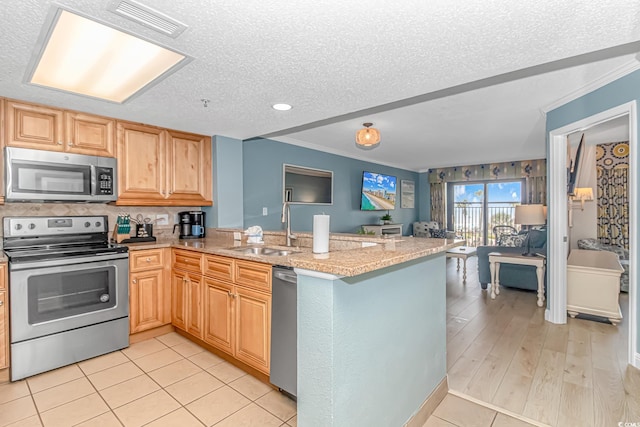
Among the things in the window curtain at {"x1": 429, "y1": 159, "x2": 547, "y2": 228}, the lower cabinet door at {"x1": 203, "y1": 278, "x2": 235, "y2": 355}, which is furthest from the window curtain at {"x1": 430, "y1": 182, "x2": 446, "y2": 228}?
the lower cabinet door at {"x1": 203, "y1": 278, "x2": 235, "y2": 355}

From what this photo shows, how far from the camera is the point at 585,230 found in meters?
5.73

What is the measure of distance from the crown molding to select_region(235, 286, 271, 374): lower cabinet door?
3.14 m

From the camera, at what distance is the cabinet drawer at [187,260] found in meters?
2.71

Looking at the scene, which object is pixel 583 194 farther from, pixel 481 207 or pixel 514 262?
pixel 514 262

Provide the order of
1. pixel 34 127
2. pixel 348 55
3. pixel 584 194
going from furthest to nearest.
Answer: pixel 584 194 → pixel 34 127 → pixel 348 55

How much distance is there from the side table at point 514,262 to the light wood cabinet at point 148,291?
13.1 feet

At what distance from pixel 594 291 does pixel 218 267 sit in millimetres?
3877

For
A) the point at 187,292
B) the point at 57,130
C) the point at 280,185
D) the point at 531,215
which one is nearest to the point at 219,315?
the point at 187,292

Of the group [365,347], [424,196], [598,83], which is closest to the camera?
[365,347]

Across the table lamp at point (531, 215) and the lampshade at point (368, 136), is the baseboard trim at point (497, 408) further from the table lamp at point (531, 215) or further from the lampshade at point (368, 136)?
the table lamp at point (531, 215)

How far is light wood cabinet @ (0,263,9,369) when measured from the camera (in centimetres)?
219

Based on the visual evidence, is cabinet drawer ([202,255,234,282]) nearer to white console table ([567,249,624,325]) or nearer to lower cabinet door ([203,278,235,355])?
lower cabinet door ([203,278,235,355])

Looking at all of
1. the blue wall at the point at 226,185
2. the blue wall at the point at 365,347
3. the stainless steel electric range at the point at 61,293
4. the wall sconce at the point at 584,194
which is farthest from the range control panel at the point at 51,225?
the wall sconce at the point at 584,194

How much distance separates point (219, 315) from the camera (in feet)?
8.17
